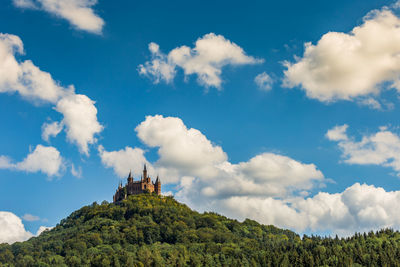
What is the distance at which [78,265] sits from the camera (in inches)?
7717

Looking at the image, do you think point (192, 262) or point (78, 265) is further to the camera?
point (78, 265)

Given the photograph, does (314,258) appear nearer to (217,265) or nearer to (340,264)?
(340,264)

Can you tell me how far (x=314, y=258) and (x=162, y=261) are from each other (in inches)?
2503

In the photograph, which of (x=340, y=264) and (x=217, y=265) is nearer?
(x=340, y=264)

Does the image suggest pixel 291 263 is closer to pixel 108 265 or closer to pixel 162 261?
pixel 162 261

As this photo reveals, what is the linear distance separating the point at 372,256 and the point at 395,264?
1147 cm

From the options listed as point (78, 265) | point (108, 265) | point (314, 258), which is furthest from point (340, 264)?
point (78, 265)

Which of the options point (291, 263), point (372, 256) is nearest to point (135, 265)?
point (291, 263)

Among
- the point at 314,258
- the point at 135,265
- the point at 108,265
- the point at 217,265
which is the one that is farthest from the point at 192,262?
the point at 314,258

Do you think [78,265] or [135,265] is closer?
[135,265]

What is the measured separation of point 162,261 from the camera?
620 feet

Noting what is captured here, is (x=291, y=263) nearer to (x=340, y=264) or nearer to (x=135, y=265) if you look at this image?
(x=340, y=264)

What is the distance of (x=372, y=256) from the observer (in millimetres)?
188125

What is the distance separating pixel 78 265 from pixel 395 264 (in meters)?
131
